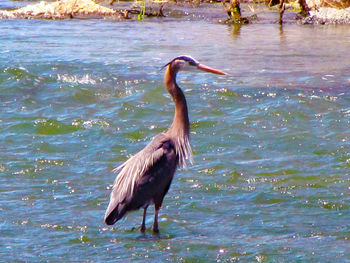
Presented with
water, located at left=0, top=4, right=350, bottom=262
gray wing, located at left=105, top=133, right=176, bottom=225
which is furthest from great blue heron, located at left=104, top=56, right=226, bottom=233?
water, located at left=0, top=4, right=350, bottom=262

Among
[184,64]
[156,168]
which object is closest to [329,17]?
[184,64]

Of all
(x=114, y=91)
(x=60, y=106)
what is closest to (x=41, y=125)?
(x=60, y=106)

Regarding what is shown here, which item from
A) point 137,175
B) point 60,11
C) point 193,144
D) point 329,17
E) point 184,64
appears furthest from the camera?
point 60,11

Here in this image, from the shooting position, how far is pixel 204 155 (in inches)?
344

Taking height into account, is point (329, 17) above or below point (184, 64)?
below

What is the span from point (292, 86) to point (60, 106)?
3647 mm

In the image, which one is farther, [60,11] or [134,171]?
[60,11]

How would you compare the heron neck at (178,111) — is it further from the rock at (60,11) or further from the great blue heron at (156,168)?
the rock at (60,11)

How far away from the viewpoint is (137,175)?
662 cm

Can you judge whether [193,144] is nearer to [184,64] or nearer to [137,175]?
[184,64]

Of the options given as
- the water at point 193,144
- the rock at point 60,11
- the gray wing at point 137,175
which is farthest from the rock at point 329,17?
the gray wing at point 137,175

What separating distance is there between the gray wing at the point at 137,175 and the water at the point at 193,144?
0.29 metres

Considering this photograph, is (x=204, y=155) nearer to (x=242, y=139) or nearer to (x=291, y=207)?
(x=242, y=139)

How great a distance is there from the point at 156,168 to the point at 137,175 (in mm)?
183
